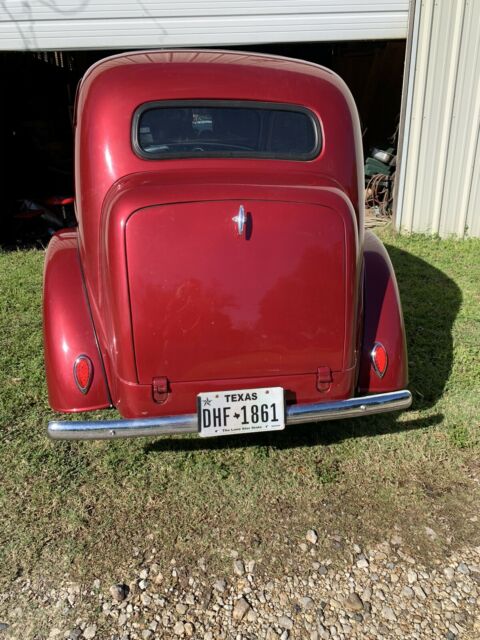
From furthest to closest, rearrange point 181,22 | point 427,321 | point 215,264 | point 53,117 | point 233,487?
point 53,117 < point 181,22 < point 427,321 < point 233,487 < point 215,264

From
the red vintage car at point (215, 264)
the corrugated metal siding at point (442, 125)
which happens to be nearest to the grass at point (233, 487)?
the red vintage car at point (215, 264)

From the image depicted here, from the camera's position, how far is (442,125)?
6250 mm

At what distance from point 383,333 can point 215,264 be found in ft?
3.52

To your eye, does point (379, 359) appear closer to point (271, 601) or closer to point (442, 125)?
point (271, 601)

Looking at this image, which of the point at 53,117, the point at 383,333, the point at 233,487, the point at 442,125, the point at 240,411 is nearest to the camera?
the point at 240,411

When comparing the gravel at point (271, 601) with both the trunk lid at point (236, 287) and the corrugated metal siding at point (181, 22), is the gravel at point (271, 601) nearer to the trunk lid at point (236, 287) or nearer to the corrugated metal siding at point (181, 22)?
the trunk lid at point (236, 287)

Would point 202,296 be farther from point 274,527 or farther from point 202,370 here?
point 274,527

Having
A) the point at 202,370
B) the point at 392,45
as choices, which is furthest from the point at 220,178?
the point at 392,45

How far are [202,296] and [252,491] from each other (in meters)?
1.08

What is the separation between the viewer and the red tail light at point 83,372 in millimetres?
2584

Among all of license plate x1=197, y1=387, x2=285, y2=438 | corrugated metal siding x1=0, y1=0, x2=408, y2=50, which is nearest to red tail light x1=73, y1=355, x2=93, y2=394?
license plate x1=197, y1=387, x2=285, y2=438

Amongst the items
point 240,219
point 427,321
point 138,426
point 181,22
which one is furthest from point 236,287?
point 181,22

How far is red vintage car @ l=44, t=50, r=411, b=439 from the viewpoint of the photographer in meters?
2.34

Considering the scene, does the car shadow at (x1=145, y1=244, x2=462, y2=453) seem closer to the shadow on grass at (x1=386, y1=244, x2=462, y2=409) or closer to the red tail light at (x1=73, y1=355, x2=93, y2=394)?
the shadow on grass at (x1=386, y1=244, x2=462, y2=409)
